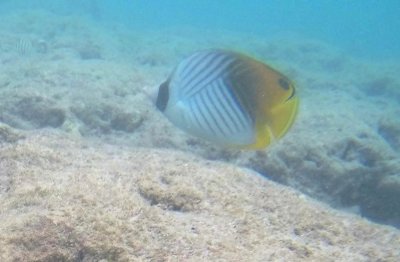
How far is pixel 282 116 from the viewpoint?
1.64 meters

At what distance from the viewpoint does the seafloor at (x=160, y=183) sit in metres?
2.18

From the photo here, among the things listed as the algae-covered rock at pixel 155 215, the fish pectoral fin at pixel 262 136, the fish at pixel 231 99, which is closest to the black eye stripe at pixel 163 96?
the fish at pixel 231 99

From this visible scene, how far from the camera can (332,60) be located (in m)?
17.2

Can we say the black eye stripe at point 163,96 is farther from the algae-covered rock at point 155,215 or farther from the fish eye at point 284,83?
the algae-covered rock at point 155,215

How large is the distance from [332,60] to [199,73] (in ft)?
54.8

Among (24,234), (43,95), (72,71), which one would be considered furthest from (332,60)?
(24,234)

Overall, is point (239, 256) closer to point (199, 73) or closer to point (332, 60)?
point (199, 73)

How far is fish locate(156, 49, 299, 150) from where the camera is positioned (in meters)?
1.64

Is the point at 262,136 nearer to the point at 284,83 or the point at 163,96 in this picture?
the point at 284,83

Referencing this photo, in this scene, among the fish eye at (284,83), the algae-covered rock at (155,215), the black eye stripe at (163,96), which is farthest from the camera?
the algae-covered rock at (155,215)

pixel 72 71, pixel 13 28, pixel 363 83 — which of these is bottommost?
pixel 13 28

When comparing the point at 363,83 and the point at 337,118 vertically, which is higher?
the point at 337,118

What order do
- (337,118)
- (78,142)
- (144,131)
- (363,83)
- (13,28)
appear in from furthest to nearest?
(13,28), (363,83), (337,118), (144,131), (78,142)

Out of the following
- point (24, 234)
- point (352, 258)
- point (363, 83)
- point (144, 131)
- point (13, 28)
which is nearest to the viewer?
point (24, 234)
